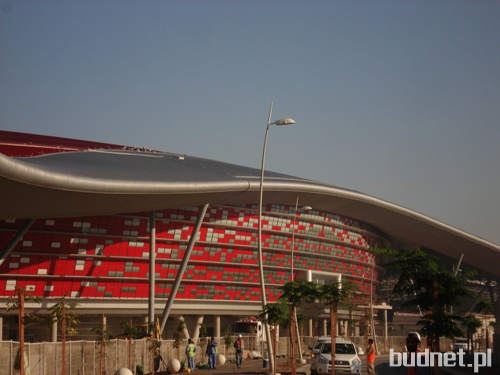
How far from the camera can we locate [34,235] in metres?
72.9

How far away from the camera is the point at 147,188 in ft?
199

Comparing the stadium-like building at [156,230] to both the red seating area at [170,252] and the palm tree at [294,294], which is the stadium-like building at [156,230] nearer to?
the red seating area at [170,252]

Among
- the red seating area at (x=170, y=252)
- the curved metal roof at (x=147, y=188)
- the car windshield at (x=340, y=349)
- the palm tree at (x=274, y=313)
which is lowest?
the car windshield at (x=340, y=349)

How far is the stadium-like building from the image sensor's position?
193ft

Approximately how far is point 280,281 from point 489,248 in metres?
36.8

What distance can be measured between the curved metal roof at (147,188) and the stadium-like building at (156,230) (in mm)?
139

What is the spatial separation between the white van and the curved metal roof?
1747 centimetres

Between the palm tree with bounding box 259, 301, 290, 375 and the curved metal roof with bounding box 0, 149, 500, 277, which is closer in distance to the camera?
the palm tree with bounding box 259, 301, 290, 375

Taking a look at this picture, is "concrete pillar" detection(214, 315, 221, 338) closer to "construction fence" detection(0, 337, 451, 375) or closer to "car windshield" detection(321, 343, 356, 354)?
"construction fence" detection(0, 337, 451, 375)

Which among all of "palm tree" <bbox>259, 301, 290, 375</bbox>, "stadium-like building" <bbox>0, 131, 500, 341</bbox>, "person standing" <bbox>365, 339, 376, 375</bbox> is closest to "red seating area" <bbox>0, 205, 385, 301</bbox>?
"stadium-like building" <bbox>0, 131, 500, 341</bbox>

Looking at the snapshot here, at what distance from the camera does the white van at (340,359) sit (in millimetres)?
44000

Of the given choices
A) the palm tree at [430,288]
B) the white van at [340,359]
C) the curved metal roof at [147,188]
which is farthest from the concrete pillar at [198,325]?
the palm tree at [430,288]

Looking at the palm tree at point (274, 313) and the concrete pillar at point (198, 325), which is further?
the concrete pillar at point (198, 325)

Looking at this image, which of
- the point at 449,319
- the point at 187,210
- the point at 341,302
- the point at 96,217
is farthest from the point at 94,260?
the point at 449,319
